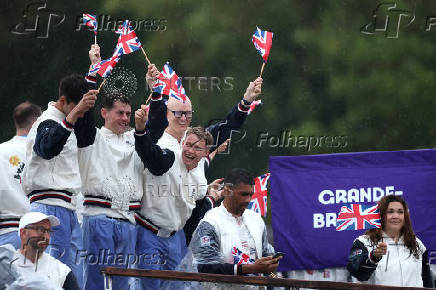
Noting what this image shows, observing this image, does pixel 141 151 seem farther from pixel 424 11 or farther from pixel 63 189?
pixel 424 11

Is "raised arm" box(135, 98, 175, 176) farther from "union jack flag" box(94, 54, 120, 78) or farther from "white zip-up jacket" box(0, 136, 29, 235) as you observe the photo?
"white zip-up jacket" box(0, 136, 29, 235)

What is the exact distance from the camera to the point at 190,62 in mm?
18438

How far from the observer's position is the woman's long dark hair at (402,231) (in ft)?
33.6

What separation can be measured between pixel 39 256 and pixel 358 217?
3.01 meters

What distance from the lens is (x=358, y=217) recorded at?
10820 mm

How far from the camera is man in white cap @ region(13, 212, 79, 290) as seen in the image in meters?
9.11

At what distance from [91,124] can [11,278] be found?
1767 millimetres

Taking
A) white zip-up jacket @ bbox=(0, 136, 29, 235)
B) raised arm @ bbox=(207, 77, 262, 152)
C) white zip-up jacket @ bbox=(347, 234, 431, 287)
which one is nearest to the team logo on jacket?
Result: white zip-up jacket @ bbox=(0, 136, 29, 235)

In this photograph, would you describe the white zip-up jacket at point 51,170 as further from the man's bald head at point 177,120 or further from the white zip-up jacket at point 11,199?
the man's bald head at point 177,120

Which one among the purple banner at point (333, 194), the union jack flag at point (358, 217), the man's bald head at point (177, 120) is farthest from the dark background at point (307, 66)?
the union jack flag at point (358, 217)

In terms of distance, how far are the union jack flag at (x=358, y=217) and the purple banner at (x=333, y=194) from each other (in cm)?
19

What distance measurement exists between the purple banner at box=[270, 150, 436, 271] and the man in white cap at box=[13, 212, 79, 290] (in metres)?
2.81

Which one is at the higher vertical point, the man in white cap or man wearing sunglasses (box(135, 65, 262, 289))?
man wearing sunglasses (box(135, 65, 262, 289))

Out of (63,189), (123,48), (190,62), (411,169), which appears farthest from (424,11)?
(63,189)
